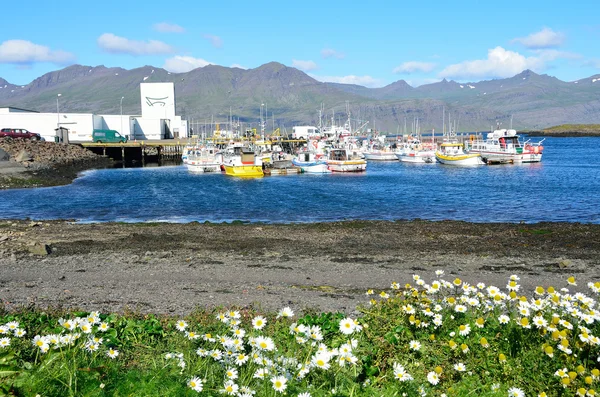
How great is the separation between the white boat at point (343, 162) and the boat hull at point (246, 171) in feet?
35.5

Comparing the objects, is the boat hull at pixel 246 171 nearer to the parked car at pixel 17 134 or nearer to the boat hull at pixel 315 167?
the boat hull at pixel 315 167

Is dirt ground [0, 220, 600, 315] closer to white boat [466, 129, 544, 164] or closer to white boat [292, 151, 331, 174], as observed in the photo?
white boat [292, 151, 331, 174]

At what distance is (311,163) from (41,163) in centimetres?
3167

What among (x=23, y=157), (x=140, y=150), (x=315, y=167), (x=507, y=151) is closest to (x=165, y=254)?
(x=23, y=157)

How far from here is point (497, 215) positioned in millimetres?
31812

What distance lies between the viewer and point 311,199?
41125 millimetres

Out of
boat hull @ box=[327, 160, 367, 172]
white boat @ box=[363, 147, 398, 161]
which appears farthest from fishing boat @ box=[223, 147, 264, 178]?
white boat @ box=[363, 147, 398, 161]

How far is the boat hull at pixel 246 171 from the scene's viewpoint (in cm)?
6206

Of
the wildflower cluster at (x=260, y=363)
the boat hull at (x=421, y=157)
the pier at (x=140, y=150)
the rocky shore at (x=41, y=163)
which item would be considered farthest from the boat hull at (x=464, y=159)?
the wildflower cluster at (x=260, y=363)

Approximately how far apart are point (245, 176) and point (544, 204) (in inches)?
1313

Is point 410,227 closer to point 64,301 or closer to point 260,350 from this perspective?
point 64,301

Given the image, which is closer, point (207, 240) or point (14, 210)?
point (207, 240)

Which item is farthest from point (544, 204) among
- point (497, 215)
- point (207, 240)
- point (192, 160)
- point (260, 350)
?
point (192, 160)

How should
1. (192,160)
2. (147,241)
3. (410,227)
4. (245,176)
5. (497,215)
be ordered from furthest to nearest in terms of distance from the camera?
(192,160) < (245,176) < (497,215) < (410,227) < (147,241)
